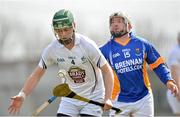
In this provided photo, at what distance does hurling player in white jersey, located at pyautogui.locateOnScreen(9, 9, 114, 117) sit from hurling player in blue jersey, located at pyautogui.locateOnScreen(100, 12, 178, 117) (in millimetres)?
860

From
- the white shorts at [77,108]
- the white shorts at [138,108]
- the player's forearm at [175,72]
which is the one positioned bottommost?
the player's forearm at [175,72]

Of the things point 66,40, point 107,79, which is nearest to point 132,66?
point 107,79

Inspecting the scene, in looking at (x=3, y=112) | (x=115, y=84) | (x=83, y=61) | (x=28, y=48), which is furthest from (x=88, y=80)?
(x=28, y=48)

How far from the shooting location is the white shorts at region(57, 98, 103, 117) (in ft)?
36.2

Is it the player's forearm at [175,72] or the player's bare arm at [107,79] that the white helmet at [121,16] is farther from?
the player's forearm at [175,72]

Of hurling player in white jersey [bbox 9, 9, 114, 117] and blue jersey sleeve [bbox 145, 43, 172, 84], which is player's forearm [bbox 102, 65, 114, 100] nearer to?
hurling player in white jersey [bbox 9, 9, 114, 117]

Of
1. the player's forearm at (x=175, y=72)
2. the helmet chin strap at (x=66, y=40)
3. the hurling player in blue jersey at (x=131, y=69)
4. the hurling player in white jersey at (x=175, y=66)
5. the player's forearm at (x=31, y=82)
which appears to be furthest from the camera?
the hurling player in white jersey at (x=175, y=66)

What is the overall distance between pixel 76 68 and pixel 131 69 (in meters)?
1.21

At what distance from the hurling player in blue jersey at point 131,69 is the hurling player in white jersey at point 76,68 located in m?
0.86

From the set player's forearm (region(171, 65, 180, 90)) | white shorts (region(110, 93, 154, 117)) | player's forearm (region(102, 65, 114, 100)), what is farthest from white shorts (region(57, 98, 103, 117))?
player's forearm (region(171, 65, 180, 90))

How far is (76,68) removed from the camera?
11.0 metres

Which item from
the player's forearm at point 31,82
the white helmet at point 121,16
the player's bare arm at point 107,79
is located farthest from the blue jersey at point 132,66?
the player's forearm at point 31,82

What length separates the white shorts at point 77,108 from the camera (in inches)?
434

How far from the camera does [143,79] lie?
39.4ft
